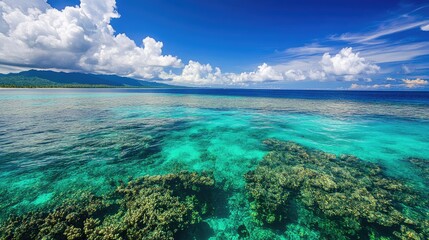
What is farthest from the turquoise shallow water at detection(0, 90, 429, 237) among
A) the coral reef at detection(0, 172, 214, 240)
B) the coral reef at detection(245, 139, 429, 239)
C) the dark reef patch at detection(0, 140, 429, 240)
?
the coral reef at detection(245, 139, 429, 239)

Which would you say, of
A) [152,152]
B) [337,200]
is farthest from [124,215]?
[337,200]

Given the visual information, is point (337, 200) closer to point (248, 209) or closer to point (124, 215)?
point (248, 209)

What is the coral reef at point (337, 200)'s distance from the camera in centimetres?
1006

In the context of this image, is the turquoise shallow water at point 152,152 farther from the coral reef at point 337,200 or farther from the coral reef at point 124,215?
the coral reef at point 337,200

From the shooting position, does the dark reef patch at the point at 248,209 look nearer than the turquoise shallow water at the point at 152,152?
Yes

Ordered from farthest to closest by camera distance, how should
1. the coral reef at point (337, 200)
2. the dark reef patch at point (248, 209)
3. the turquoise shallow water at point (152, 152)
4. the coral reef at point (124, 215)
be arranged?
1. the turquoise shallow water at point (152, 152)
2. the coral reef at point (337, 200)
3. the dark reef patch at point (248, 209)
4. the coral reef at point (124, 215)

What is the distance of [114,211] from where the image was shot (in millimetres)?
10734

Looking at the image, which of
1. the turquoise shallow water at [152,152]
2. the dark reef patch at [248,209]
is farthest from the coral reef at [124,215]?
the turquoise shallow water at [152,152]

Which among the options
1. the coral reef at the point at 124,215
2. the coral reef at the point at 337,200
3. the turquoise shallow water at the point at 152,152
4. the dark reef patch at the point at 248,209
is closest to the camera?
the coral reef at the point at 124,215

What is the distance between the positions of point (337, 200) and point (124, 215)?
525 inches

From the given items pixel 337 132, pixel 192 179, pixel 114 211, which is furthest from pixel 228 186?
pixel 337 132

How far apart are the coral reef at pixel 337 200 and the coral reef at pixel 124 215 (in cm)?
433

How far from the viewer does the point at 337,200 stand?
38.8 ft

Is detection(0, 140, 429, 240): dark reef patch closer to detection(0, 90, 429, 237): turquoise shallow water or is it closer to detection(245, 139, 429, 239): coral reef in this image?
detection(245, 139, 429, 239): coral reef
